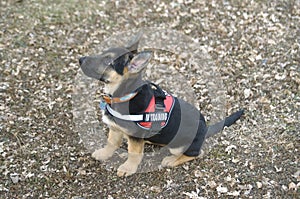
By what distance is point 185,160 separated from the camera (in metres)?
6.04

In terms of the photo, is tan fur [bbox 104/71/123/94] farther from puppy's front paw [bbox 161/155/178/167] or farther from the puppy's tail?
the puppy's tail

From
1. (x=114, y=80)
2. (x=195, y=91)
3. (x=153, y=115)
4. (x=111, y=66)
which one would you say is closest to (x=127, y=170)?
(x=153, y=115)

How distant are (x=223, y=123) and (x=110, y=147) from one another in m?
1.58

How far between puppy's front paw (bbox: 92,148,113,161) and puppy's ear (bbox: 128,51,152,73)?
4.80ft

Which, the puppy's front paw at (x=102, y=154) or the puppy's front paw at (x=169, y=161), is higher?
the puppy's front paw at (x=169, y=161)

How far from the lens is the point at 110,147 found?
20.1ft

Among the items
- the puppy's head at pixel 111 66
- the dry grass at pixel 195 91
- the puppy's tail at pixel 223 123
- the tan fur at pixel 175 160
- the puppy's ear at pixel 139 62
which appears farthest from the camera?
the puppy's tail at pixel 223 123

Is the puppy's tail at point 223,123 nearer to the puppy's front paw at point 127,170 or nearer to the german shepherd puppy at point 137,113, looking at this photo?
the german shepherd puppy at point 137,113

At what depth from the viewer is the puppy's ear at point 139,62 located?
494 centimetres

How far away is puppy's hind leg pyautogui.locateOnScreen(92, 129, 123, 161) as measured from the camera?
19.8 feet

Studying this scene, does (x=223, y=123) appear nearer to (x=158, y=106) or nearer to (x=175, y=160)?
(x=175, y=160)

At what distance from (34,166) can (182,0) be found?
467cm

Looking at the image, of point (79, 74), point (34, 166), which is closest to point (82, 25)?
point (79, 74)

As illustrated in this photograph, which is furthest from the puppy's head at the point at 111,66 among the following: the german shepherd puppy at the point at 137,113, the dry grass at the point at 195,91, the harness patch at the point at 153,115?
the dry grass at the point at 195,91
